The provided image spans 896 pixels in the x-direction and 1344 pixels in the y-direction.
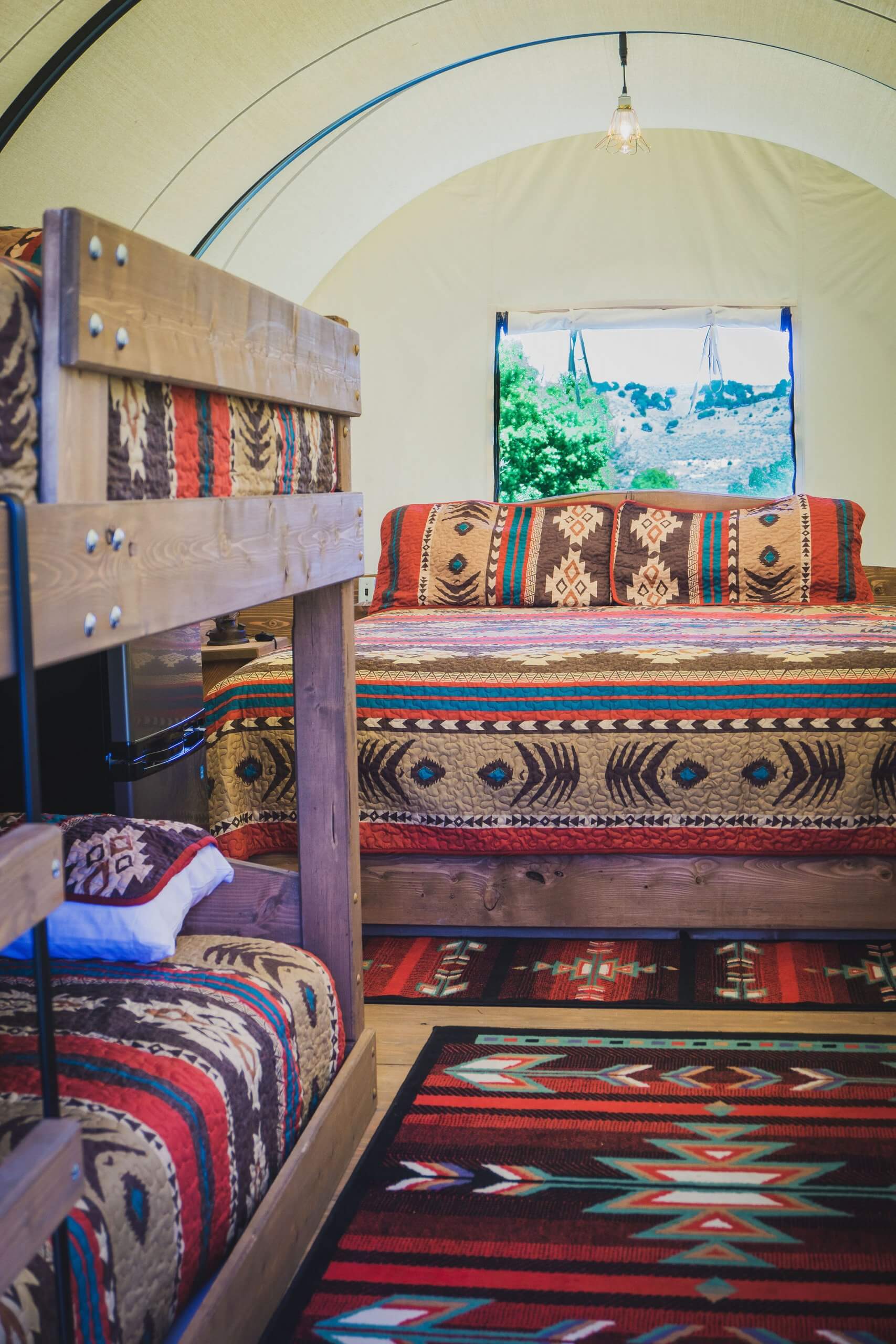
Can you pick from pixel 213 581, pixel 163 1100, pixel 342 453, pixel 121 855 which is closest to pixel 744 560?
pixel 342 453

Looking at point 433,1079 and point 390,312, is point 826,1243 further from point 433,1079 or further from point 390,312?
point 390,312

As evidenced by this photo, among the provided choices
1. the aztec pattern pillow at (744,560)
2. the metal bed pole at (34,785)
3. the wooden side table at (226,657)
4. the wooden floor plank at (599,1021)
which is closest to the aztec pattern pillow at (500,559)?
the aztec pattern pillow at (744,560)

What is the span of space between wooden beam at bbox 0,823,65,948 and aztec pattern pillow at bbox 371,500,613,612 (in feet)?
9.57

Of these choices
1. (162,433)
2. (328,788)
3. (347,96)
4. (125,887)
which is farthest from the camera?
(347,96)

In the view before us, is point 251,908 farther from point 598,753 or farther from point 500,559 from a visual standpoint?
point 500,559

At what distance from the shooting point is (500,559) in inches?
148

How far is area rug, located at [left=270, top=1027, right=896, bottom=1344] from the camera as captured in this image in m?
1.39

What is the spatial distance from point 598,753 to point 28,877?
1.80m

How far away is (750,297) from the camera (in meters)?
5.28

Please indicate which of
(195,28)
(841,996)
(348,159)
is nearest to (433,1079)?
(841,996)

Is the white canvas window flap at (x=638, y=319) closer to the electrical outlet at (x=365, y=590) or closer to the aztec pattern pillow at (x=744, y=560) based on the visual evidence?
the electrical outlet at (x=365, y=590)

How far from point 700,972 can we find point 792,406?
3552 millimetres

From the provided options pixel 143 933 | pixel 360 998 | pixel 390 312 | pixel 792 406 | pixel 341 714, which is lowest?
pixel 360 998

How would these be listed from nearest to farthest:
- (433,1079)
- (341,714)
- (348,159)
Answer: (341,714), (433,1079), (348,159)
